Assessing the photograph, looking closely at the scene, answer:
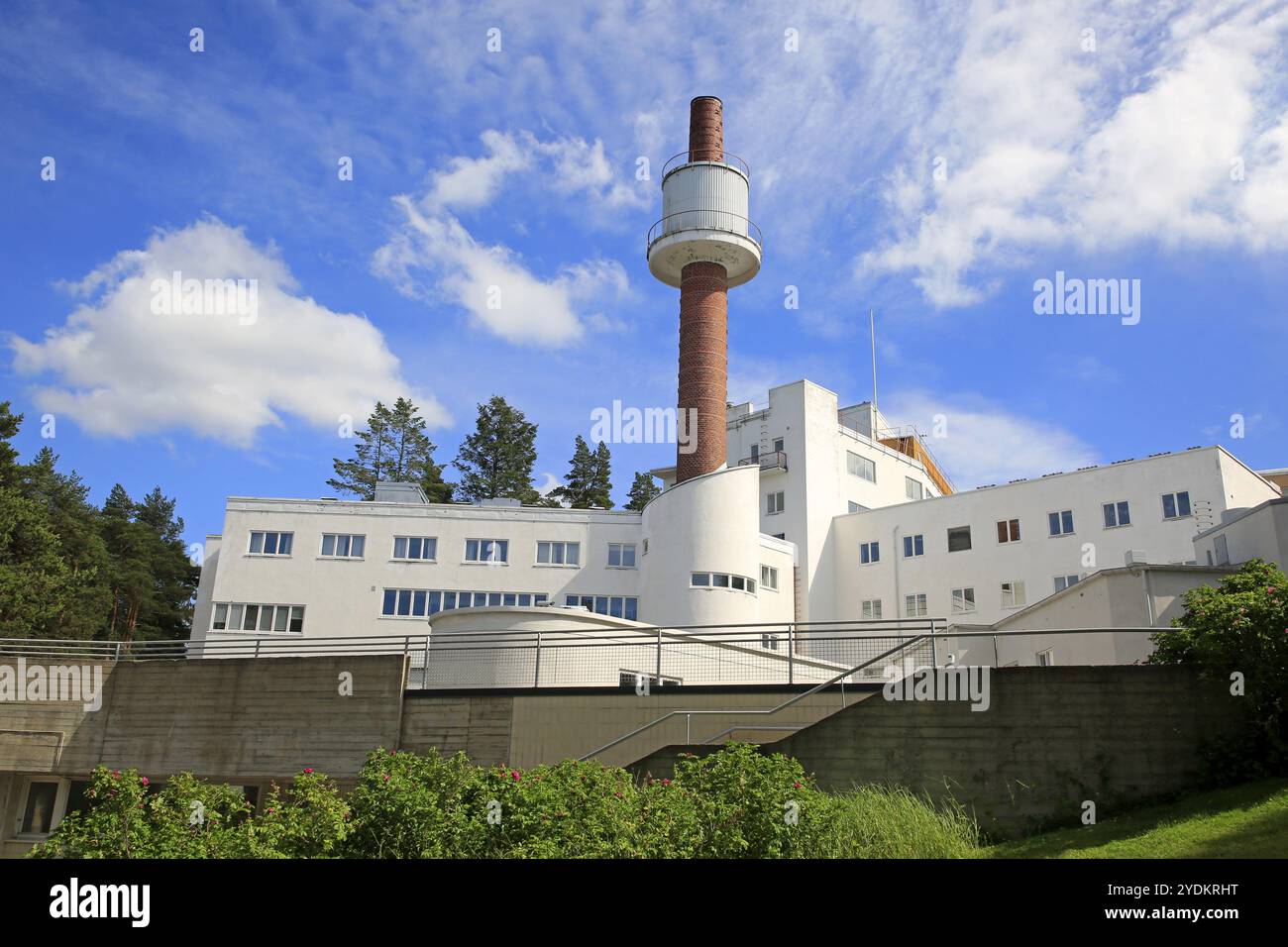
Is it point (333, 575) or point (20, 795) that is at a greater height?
point (333, 575)

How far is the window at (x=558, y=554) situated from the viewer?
140ft

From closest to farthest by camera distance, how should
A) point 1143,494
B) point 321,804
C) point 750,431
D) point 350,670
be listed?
point 321,804 → point 350,670 → point 1143,494 → point 750,431

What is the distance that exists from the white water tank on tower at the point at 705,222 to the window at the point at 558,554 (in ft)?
45.4

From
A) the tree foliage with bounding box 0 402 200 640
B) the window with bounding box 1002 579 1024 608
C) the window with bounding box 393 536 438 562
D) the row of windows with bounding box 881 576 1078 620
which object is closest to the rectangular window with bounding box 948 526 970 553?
the row of windows with bounding box 881 576 1078 620

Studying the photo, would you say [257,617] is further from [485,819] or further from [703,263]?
[485,819]

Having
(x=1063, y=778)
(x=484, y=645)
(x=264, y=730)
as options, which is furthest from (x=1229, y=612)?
(x=264, y=730)

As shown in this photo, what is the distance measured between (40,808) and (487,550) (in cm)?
1926

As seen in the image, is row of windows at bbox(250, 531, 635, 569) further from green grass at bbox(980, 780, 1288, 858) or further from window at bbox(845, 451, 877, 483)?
green grass at bbox(980, 780, 1288, 858)

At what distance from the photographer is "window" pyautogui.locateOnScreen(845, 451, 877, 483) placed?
49.7 meters

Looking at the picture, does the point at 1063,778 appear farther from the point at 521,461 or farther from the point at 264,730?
the point at 521,461

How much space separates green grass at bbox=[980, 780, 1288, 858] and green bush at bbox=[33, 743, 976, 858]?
1.60m

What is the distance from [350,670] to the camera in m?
22.8

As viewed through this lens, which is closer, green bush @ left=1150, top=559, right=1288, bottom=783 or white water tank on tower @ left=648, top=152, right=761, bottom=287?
green bush @ left=1150, top=559, right=1288, bottom=783

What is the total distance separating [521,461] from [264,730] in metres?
54.0
